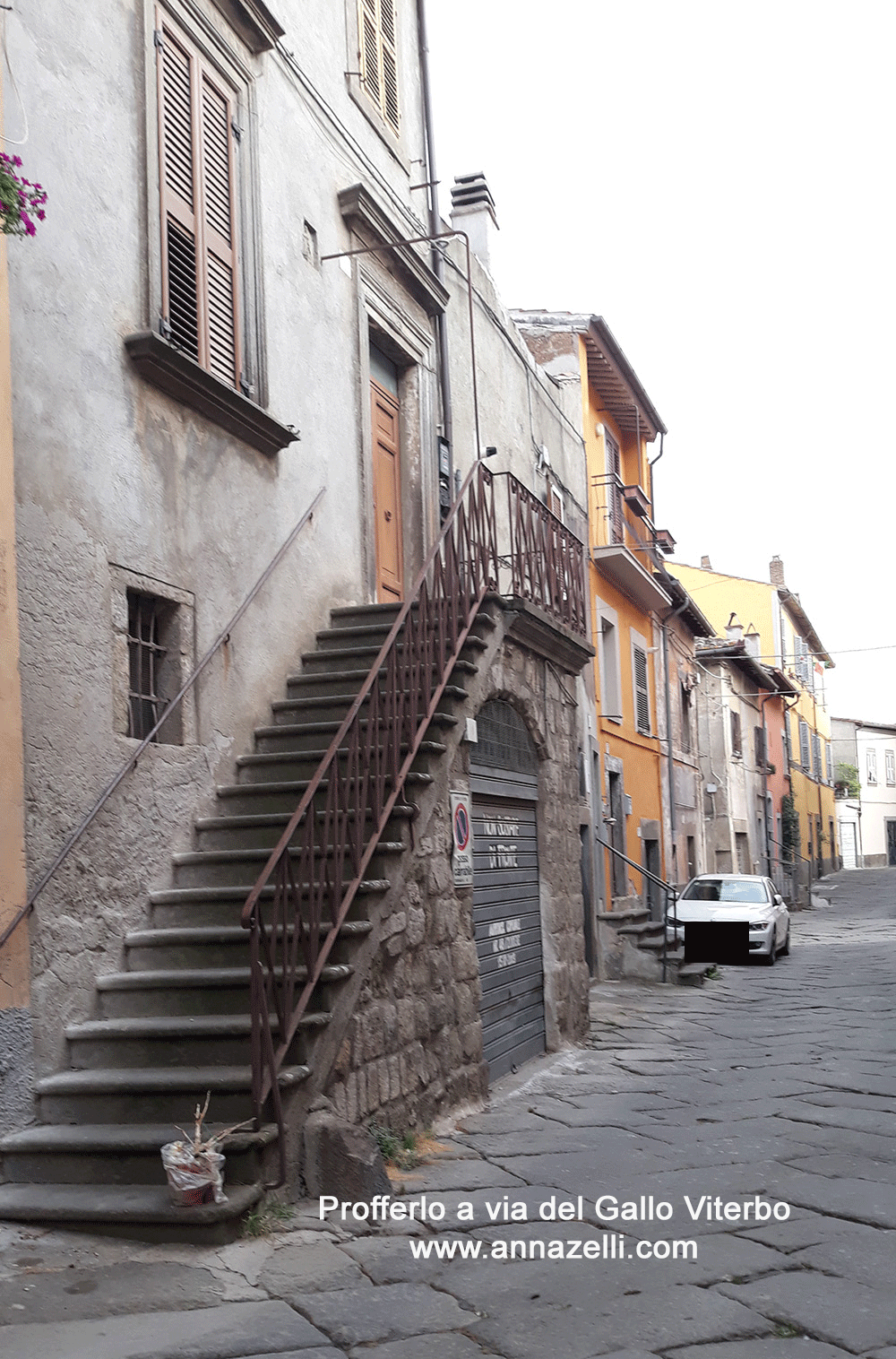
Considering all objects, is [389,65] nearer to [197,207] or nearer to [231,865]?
[197,207]

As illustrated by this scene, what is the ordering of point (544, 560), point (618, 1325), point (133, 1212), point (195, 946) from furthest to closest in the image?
1. point (544, 560)
2. point (195, 946)
3. point (133, 1212)
4. point (618, 1325)

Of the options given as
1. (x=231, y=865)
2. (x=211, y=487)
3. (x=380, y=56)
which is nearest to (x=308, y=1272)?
(x=231, y=865)

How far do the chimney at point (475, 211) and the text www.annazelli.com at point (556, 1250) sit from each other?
1222 cm

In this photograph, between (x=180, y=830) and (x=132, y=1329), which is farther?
(x=180, y=830)

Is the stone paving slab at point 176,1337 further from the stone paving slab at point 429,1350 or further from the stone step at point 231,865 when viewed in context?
the stone step at point 231,865

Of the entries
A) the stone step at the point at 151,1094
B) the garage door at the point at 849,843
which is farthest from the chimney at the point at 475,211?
the garage door at the point at 849,843

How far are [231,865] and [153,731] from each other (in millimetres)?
776

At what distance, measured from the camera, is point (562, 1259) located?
4.54 metres

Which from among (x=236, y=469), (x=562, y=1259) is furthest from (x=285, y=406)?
(x=562, y=1259)

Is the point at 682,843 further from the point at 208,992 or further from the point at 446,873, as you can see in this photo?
the point at 208,992

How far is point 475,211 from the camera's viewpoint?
15180mm

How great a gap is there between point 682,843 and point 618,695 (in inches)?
252

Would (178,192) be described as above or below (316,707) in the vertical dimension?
above

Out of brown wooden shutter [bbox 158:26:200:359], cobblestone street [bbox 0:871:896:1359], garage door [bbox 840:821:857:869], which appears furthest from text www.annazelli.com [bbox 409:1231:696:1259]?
garage door [bbox 840:821:857:869]
